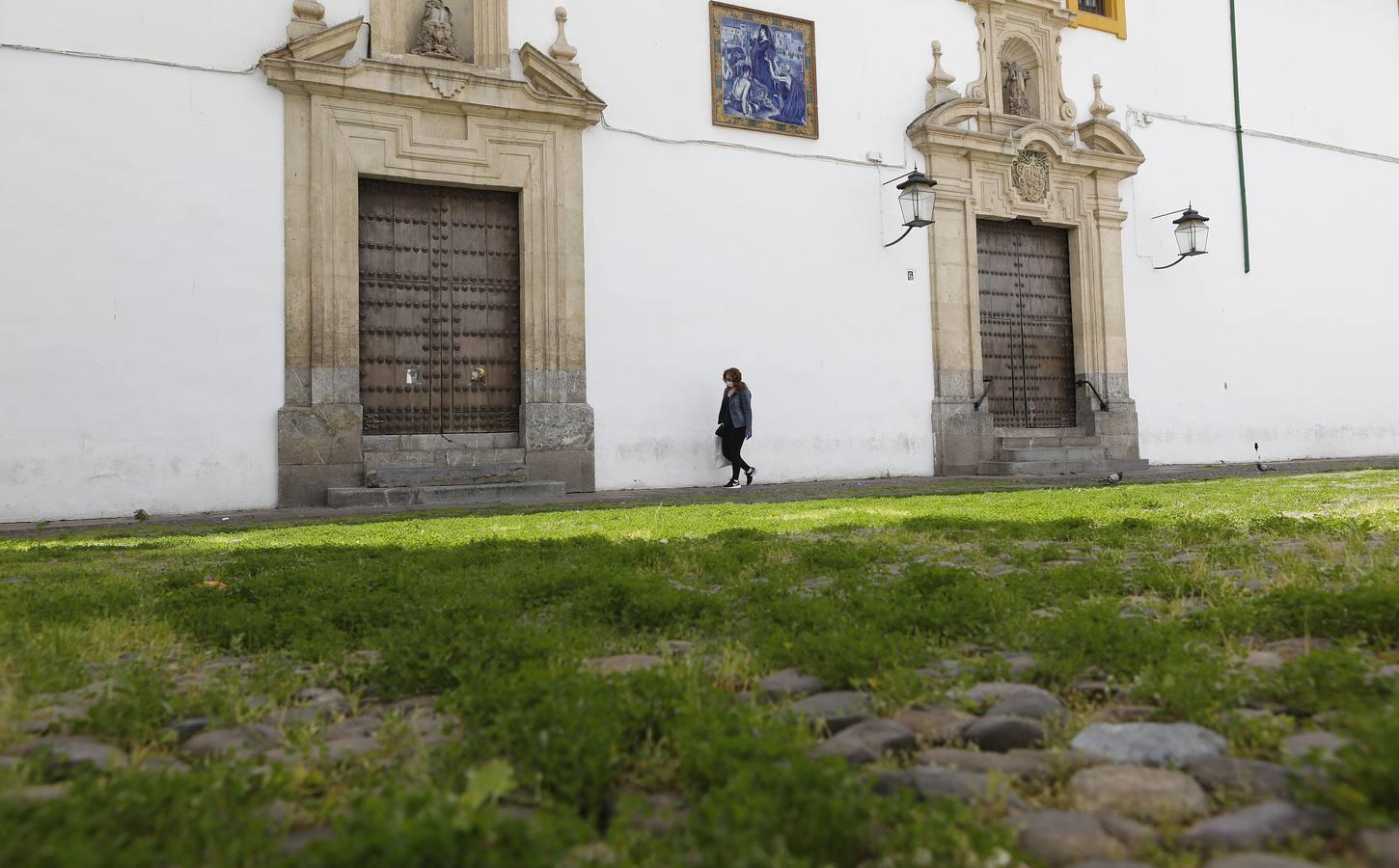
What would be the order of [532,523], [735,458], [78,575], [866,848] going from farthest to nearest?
1. [735,458]
2. [532,523]
3. [78,575]
4. [866,848]

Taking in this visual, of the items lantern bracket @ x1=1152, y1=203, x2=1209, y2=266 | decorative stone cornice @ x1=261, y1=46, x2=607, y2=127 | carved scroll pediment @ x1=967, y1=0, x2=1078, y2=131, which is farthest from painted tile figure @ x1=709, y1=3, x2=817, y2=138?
lantern bracket @ x1=1152, y1=203, x2=1209, y2=266

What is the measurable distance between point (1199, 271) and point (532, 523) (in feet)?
41.8

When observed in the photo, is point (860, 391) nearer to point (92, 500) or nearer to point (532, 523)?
point (532, 523)

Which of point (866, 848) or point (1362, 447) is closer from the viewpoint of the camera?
point (866, 848)

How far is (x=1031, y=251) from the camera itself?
13.8m

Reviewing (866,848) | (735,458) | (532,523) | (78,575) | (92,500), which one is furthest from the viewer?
(735,458)

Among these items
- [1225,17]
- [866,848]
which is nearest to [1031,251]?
[1225,17]

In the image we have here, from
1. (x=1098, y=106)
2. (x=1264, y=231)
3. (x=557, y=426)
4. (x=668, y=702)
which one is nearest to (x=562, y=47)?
(x=557, y=426)

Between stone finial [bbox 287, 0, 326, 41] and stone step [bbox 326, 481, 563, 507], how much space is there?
182 inches

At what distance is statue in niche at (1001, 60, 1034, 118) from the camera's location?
1380 cm

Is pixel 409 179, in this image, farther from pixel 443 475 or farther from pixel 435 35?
pixel 443 475

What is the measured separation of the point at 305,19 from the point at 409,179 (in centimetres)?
181

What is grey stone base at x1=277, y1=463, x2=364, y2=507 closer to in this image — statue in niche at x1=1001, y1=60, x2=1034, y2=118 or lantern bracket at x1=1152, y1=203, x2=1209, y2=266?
statue in niche at x1=1001, y1=60, x2=1034, y2=118

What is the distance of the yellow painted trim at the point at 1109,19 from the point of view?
14.2 m
